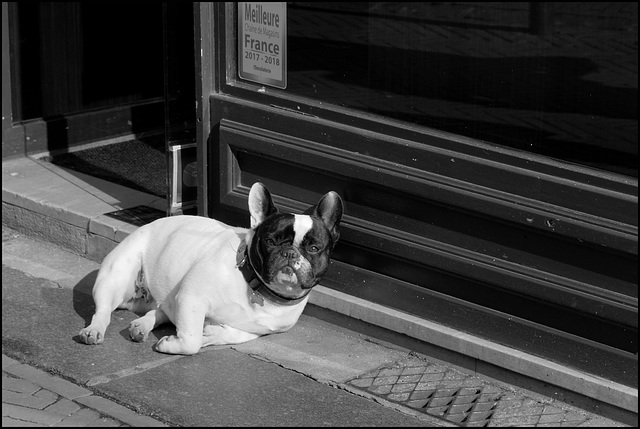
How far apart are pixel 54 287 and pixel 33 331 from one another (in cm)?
66

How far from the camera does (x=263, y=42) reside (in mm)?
6148

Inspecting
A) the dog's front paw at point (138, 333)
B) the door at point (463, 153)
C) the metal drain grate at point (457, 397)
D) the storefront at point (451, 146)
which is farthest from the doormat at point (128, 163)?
the metal drain grate at point (457, 397)

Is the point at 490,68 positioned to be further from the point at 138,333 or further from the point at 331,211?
the point at 138,333

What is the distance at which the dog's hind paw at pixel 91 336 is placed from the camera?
5652 millimetres

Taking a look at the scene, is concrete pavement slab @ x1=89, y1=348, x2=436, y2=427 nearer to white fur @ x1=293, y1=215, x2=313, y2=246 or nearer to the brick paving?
the brick paving

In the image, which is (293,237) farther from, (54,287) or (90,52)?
(90,52)

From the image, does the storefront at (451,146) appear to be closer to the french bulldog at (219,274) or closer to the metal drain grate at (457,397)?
the metal drain grate at (457,397)

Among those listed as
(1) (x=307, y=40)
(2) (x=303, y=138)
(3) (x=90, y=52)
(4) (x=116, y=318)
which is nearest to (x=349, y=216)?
(2) (x=303, y=138)

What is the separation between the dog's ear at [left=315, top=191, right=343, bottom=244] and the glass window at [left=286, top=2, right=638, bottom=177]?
54cm

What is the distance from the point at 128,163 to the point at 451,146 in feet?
11.4

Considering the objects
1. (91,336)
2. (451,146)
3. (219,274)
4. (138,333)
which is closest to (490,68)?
(451,146)

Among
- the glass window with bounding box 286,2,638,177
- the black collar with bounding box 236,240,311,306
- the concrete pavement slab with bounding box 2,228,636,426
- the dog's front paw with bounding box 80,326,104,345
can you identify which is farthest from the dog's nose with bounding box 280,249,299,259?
the dog's front paw with bounding box 80,326,104,345

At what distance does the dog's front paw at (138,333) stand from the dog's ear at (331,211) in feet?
3.64

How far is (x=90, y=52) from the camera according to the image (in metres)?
9.05
